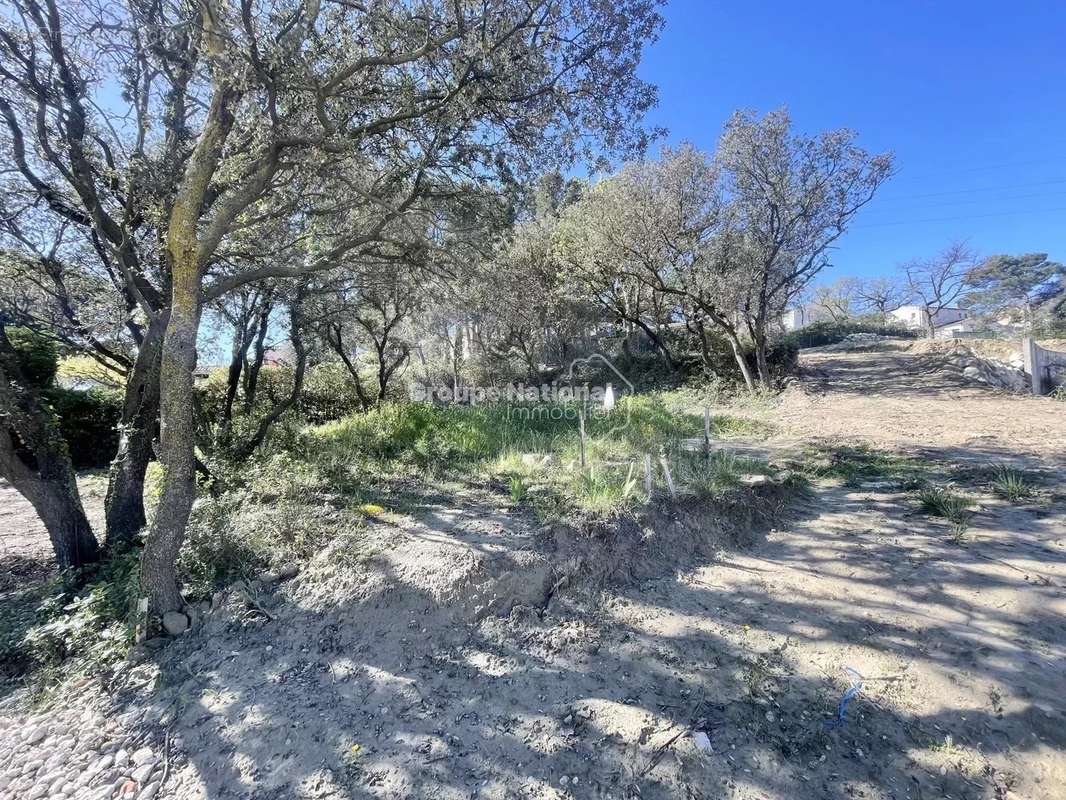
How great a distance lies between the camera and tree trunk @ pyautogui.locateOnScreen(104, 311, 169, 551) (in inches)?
151

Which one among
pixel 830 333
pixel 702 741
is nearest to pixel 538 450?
pixel 702 741

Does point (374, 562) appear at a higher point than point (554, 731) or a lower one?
higher

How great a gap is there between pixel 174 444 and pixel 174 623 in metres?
1.15

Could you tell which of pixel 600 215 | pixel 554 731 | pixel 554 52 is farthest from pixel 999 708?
pixel 600 215

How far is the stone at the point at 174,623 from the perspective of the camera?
9.12 feet

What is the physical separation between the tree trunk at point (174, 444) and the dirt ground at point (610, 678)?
418mm

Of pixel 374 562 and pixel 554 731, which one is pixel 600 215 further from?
pixel 554 731

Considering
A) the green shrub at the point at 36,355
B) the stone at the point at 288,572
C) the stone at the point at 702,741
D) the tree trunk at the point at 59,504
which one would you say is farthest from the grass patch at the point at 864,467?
the green shrub at the point at 36,355

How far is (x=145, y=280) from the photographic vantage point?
4.27 meters

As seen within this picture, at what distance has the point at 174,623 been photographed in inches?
110

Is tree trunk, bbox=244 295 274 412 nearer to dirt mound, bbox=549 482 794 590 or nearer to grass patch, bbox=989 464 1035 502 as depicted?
dirt mound, bbox=549 482 794 590

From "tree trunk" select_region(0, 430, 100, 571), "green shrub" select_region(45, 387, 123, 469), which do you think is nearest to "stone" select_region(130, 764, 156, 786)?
"tree trunk" select_region(0, 430, 100, 571)

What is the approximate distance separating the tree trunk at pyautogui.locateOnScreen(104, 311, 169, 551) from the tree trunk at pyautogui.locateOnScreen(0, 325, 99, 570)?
203 millimetres

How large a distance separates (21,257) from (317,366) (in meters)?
7.22
